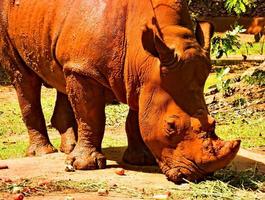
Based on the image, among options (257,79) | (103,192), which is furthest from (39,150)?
(257,79)

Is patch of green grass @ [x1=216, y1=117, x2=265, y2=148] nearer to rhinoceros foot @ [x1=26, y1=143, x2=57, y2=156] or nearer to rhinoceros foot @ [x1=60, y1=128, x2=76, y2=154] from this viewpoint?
rhinoceros foot @ [x1=60, y1=128, x2=76, y2=154]

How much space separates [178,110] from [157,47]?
0.59m

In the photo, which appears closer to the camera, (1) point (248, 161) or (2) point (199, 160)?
(2) point (199, 160)

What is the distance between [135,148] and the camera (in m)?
8.09

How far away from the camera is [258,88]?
13031mm

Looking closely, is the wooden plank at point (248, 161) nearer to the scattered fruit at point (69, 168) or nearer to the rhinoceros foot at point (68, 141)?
the scattered fruit at point (69, 168)

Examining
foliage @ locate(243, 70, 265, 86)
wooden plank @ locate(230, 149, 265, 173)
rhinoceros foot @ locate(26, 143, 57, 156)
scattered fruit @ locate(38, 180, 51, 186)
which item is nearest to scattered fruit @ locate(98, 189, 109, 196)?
scattered fruit @ locate(38, 180, 51, 186)

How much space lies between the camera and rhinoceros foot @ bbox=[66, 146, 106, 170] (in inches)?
298

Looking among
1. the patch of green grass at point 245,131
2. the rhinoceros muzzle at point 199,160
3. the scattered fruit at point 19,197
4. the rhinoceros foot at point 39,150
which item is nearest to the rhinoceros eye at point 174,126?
the rhinoceros muzzle at point 199,160

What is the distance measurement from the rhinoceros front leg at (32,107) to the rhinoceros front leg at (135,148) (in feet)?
4.37

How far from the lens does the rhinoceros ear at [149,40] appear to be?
679 cm

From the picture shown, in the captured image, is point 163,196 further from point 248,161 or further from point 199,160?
point 248,161

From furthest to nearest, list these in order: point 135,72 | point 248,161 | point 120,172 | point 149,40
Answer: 1. point 248,161
2. point 120,172
3. point 135,72
4. point 149,40

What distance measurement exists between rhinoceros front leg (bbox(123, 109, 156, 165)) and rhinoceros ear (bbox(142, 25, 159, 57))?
1284 millimetres
